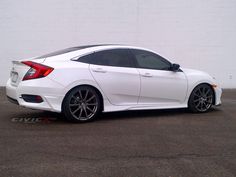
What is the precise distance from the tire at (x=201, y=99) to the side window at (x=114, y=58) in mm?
1614

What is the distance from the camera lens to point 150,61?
7637mm

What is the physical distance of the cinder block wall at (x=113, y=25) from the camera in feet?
44.9

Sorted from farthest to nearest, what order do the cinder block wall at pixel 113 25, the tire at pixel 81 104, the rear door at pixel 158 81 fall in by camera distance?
1. the cinder block wall at pixel 113 25
2. the rear door at pixel 158 81
3. the tire at pixel 81 104

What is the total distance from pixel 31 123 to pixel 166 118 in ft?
8.63

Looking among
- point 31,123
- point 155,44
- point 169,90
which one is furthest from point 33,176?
point 155,44

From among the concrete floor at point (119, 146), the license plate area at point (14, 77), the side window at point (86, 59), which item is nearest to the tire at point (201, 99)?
the concrete floor at point (119, 146)

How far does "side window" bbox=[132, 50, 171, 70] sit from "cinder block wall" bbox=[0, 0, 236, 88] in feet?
20.3

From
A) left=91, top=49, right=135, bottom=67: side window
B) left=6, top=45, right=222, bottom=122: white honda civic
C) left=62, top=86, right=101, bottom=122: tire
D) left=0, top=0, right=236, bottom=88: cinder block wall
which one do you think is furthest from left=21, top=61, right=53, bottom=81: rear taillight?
A: left=0, top=0, right=236, bottom=88: cinder block wall

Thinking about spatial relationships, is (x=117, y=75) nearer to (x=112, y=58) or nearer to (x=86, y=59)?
(x=112, y=58)

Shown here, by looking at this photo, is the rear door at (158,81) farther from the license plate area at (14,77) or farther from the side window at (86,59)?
the license plate area at (14,77)

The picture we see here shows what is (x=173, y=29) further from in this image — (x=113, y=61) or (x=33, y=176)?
(x=33, y=176)

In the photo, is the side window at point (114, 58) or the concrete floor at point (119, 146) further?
the side window at point (114, 58)

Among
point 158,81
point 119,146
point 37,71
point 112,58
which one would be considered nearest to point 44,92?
point 37,71

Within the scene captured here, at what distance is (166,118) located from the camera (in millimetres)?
7422
